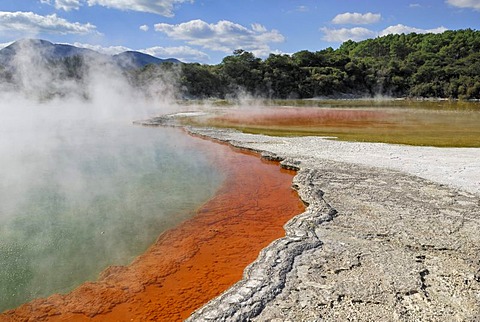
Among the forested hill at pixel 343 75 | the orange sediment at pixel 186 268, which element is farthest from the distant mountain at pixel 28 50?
the orange sediment at pixel 186 268

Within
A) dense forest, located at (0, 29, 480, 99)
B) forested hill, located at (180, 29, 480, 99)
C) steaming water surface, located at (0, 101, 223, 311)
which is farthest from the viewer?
forested hill, located at (180, 29, 480, 99)

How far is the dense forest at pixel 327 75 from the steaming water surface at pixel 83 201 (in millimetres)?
40046

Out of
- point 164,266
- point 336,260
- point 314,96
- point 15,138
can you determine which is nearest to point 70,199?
point 164,266

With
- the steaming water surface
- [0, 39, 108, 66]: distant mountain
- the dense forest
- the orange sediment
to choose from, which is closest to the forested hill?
the dense forest

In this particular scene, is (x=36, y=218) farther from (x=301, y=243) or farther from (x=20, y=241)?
(x=301, y=243)

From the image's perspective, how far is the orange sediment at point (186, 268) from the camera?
4660 millimetres

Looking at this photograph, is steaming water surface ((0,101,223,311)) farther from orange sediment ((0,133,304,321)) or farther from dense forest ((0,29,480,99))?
dense forest ((0,29,480,99))

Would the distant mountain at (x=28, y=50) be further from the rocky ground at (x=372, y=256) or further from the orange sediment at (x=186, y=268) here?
the rocky ground at (x=372, y=256)

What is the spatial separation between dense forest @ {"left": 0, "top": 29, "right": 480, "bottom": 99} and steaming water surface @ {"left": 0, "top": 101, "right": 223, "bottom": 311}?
40.0 meters

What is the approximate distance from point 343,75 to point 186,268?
7915 cm

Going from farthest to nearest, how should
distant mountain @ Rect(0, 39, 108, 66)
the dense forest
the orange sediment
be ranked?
the dense forest
distant mountain @ Rect(0, 39, 108, 66)
the orange sediment

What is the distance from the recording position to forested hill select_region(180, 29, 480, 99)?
67250 millimetres

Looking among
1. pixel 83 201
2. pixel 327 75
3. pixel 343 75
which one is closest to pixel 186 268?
pixel 83 201

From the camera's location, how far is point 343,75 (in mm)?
78938
